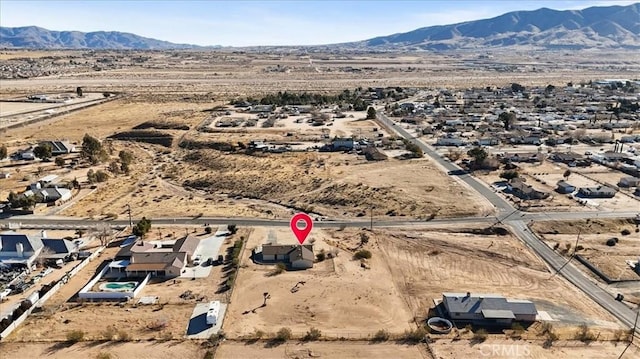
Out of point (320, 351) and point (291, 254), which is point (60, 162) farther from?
point (320, 351)

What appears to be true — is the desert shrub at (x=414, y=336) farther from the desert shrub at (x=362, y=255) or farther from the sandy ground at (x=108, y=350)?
the sandy ground at (x=108, y=350)


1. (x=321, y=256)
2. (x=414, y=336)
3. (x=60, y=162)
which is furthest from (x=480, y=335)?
(x=60, y=162)

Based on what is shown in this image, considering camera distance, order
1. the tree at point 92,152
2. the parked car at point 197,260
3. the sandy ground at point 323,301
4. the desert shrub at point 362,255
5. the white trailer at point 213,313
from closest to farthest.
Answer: the white trailer at point 213,313
the sandy ground at point 323,301
the parked car at point 197,260
the desert shrub at point 362,255
the tree at point 92,152

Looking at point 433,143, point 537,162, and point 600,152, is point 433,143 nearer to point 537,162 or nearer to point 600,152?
point 537,162

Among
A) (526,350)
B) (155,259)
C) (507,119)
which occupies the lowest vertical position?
(526,350)

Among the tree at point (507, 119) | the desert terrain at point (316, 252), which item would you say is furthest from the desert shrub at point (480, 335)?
the tree at point (507, 119)

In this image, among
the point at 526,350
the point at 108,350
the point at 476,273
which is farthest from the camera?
the point at 476,273

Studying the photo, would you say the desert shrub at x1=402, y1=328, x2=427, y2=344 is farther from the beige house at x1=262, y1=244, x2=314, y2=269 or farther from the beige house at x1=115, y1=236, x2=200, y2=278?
the beige house at x1=115, y1=236, x2=200, y2=278
